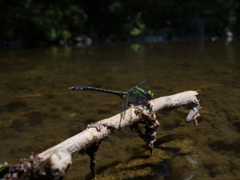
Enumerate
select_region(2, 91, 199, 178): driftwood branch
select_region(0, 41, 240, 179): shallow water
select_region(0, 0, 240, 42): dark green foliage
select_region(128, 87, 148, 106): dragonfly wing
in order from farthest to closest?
select_region(0, 0, 240, 42): dark green foliage < select_region(128, 87, 148, 106): dragonfly wing < select_region(0, 41, 240, 179): shallow water < select_region(2, 91, 199, 178): driftwood branch

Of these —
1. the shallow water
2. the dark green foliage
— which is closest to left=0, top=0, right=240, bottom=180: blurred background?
the shallow water

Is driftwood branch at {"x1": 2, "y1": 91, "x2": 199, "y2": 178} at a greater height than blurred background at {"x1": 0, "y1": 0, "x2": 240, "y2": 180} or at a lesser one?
greater

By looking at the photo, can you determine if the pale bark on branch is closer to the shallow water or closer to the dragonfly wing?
the dragonfly wing

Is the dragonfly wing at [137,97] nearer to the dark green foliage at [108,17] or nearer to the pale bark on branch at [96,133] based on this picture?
the pale bark on branch at [96,133]

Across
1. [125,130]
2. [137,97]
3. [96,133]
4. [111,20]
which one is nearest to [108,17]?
[111,20]

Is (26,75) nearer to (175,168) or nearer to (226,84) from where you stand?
(226,84)

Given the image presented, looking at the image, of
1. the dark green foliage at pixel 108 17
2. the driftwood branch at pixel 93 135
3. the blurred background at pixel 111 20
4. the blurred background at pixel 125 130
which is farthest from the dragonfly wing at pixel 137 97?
the dark green foliage at pixel 108 17

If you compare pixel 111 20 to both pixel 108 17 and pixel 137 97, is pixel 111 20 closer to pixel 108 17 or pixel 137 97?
pixel 108 17
